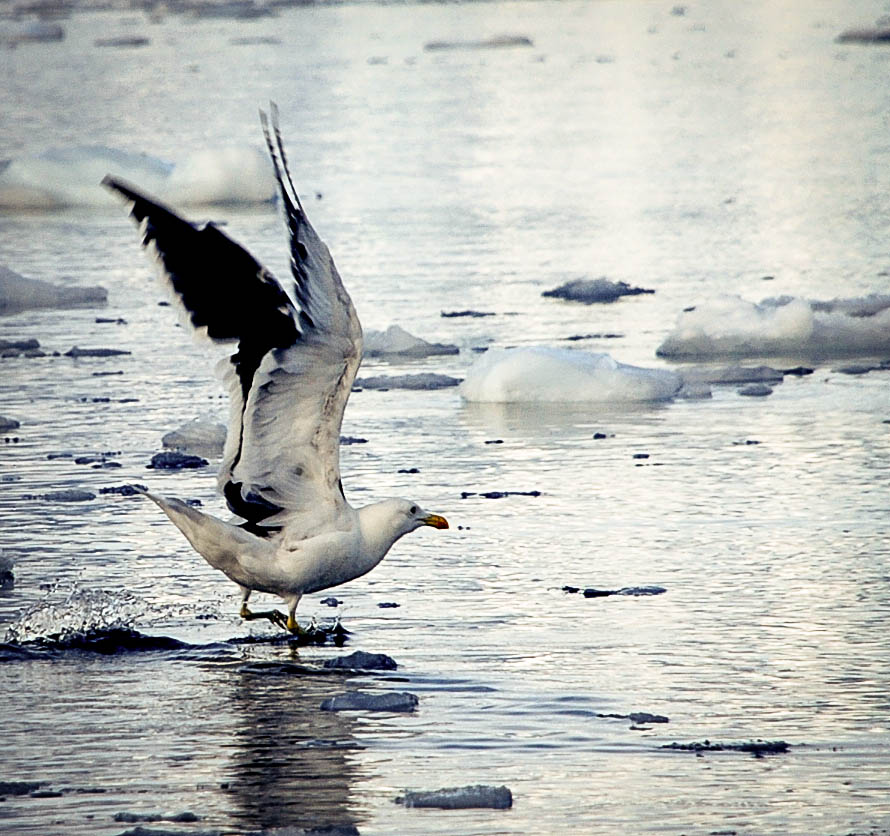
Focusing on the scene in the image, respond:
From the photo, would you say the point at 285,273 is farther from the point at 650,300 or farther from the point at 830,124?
the point at 830,124

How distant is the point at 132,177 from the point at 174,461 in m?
9.46

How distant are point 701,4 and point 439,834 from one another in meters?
51.2

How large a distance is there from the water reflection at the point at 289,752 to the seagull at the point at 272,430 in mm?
417

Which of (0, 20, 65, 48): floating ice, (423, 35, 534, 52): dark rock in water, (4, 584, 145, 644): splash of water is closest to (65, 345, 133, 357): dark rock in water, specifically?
(4, 584, 145, 644): splash of water

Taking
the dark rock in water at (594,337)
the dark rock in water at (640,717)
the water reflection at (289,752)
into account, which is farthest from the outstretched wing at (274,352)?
the dark rock in water at (594,337)

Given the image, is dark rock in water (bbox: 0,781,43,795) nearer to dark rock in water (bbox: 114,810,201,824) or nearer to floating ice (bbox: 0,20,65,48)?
dark rock in water (bbox: 114,810,201,824)

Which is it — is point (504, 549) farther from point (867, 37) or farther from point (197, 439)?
point (867, 37)

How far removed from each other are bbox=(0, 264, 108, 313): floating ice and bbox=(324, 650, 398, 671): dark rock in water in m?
7.98

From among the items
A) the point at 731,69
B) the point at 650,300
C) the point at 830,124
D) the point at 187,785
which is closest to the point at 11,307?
the point at 650,300

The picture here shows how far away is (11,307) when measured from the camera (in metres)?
14.6

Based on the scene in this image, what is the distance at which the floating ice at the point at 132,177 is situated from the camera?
1920 cm

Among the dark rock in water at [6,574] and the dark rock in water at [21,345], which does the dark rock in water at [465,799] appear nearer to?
the dark rock in water at [6,574]

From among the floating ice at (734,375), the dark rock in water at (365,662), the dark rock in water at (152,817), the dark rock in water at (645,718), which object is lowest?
the dark rock in water at (645,718)

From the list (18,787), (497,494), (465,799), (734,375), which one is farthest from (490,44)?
(465,799)
